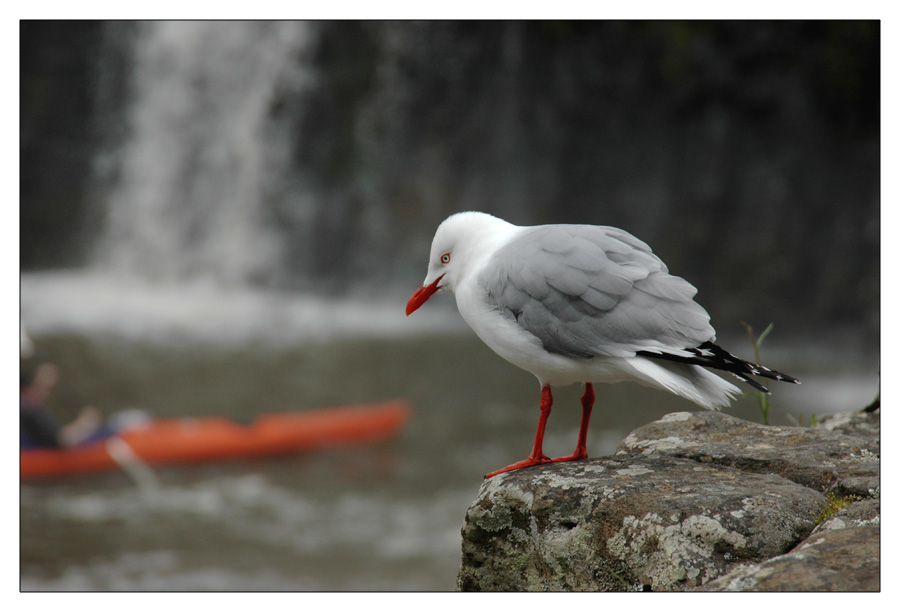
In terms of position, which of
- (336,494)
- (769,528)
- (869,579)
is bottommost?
(869,579)

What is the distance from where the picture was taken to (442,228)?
226cm

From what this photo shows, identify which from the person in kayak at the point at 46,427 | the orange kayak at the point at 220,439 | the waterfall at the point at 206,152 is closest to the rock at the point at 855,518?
the orange kayak at the point at 220,439

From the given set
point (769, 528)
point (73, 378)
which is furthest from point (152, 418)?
point (769, 528)

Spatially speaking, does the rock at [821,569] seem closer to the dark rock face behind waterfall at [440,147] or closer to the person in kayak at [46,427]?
the person in kayak at [46,427]

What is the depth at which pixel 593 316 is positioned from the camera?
1.94 meters

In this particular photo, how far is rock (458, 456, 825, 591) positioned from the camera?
1.68m

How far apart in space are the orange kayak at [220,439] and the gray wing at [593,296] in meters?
6.76

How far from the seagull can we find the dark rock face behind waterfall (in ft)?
29.5

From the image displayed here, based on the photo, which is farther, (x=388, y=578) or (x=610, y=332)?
(x=388, y=578)

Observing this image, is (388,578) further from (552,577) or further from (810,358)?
(810,358)

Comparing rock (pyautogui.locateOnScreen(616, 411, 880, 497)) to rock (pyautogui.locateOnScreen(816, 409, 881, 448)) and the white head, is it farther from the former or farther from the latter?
the white head

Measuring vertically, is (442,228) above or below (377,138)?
below

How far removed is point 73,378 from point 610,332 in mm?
9717

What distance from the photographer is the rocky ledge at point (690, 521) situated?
5.08ft
